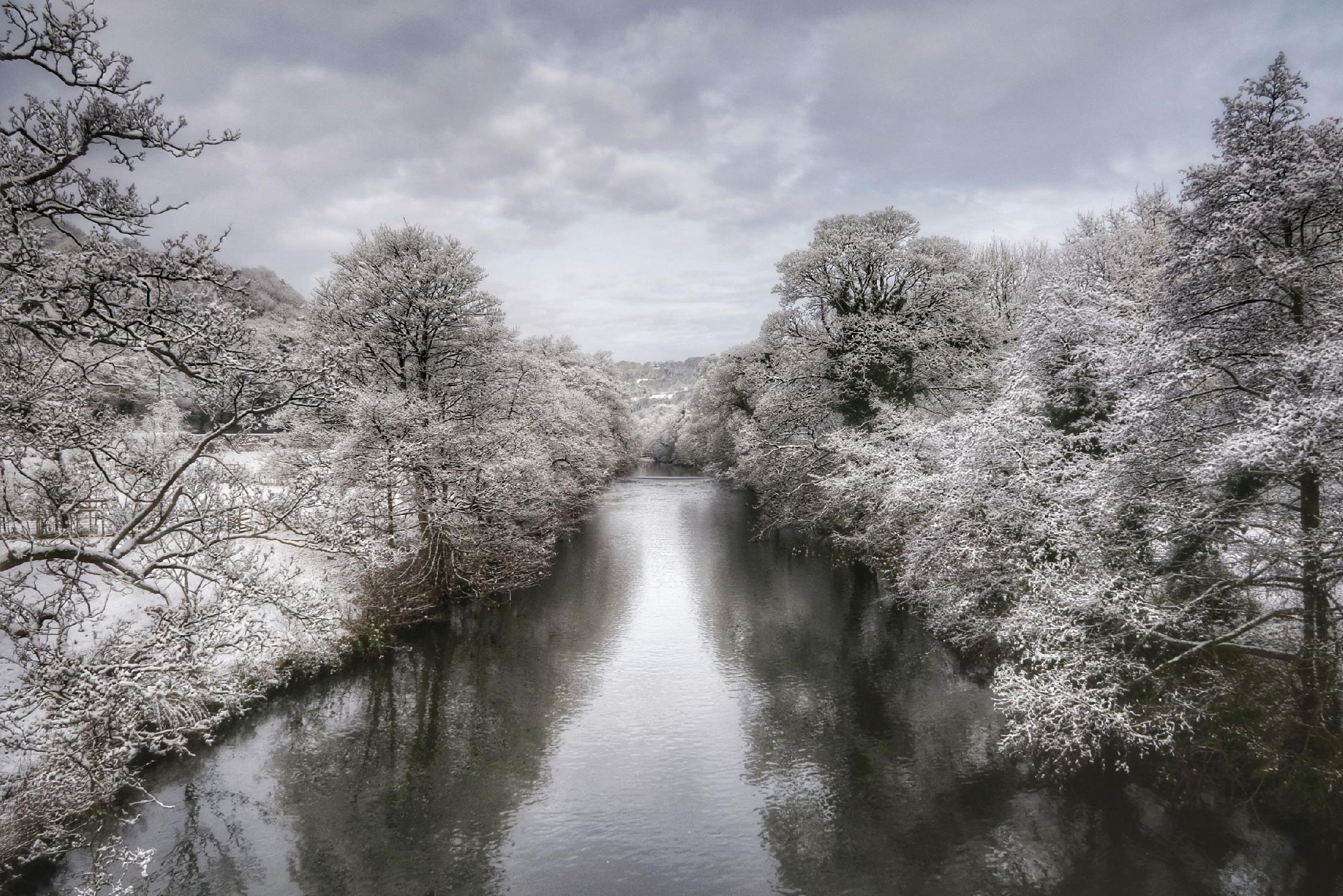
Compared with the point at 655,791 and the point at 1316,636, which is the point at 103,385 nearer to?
the point at 655,791

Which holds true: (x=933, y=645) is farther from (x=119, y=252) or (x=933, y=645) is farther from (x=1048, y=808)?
(x=119, y=252)

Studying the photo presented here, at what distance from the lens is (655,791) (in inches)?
444

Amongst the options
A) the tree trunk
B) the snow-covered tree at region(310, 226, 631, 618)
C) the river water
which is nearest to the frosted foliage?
the tree trunk

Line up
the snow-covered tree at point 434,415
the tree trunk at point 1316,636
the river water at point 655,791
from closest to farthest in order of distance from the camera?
1. the tree trunk at point 1316,636
2. the river water at point 655,791
3. the snow-covered tree at point 434,415

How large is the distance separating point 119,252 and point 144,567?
2802 mm

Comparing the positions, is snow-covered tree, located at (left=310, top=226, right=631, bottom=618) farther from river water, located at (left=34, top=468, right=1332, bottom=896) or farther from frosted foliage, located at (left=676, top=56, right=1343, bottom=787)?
frosted foliage, located at (left=676, top=56, right=1343, bottom=787)

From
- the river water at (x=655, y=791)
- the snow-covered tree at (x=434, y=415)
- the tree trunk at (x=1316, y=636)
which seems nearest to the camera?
the tree trunk at (x=1316, y=636)

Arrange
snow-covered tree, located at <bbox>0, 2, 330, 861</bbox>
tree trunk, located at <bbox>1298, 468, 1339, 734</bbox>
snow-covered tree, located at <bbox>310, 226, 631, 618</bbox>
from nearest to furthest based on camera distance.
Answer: snow-covered tree, located at <bbox>0, 2, 330, 861</bbox>
tree trunk, located at <bbox>1298, 468, 1339, 734</bbox>
snow-covered tree, located at <bbox>310, 226, 631, 618</bbox>

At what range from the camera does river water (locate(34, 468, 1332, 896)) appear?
9.09 meters

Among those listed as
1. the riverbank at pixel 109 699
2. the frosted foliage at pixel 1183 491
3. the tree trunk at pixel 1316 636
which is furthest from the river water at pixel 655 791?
the tree trunk at pixel 1316 636

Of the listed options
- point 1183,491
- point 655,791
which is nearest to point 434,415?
point 655,791

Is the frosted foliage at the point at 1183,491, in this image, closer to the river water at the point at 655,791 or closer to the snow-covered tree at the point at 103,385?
the river water at the point at 655,791

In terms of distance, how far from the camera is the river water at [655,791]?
909cm

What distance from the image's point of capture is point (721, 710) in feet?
46.6
